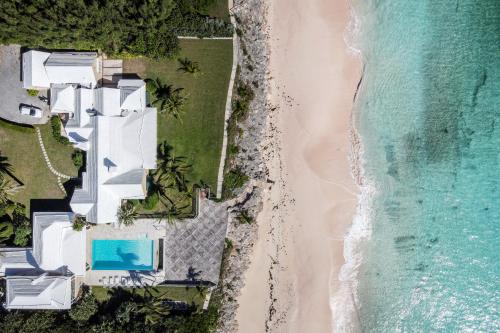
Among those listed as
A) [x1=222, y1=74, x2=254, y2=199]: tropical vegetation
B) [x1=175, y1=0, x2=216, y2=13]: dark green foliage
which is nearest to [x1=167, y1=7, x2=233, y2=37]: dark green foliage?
[x1=175, y1=0, x2=216, y2=13]: dark green foliage

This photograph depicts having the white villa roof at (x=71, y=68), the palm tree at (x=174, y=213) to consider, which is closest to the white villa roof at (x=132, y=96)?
Answer: the white villa roof at (x=71, y=68)

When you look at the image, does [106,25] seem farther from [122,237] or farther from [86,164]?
[122,237]

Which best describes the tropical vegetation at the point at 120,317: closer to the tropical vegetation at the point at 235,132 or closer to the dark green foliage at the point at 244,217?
the dark green foliage at the point at 244,217

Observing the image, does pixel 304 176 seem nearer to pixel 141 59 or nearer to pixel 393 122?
pixel 393 122

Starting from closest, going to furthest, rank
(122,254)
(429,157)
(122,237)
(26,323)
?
1. (26,323)
2. (122,237)
3. (122,254)
4. (429,157)

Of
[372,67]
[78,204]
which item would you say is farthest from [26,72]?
[372,67]

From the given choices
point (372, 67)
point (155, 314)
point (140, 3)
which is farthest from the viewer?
point (372, 67)

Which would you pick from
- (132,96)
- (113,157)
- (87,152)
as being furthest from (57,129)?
(132,96)
